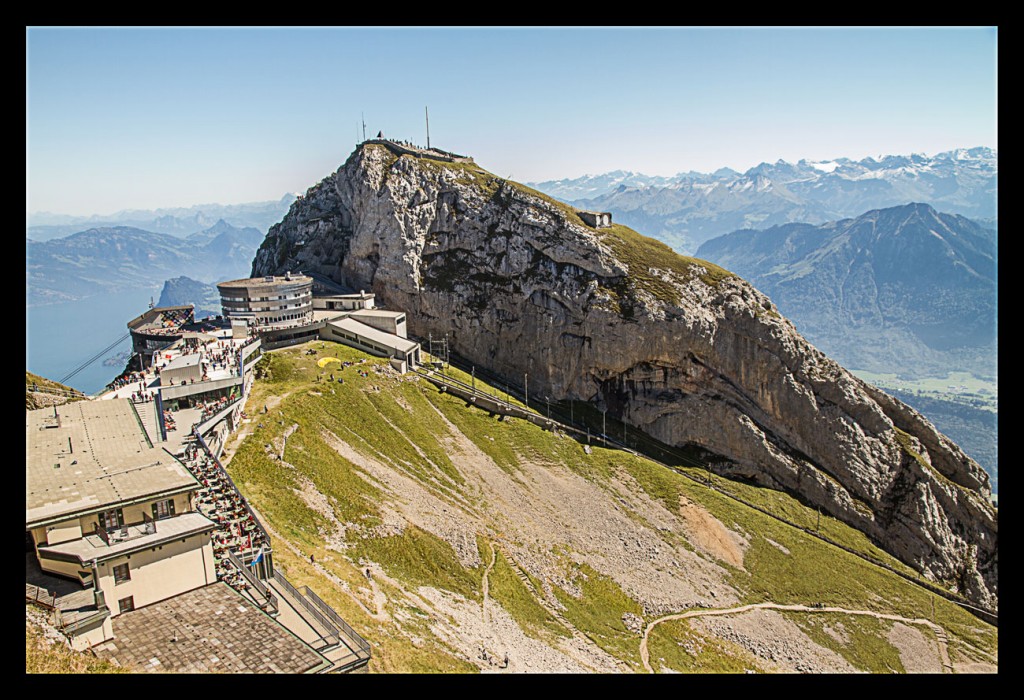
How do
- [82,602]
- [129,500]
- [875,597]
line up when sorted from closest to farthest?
1. [82,602]
2. [129,500]
3. [875,597]

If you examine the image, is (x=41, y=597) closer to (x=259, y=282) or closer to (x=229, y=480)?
(x=229, y=480)

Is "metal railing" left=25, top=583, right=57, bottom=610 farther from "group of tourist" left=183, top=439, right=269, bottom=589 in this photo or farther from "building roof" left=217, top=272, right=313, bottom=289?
"building roof" left=217, top=272, right=313, bottom=289

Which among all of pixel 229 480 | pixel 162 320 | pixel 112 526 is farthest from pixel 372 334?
pixel 112 526

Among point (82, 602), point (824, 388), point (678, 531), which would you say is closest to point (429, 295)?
point (678, 531)

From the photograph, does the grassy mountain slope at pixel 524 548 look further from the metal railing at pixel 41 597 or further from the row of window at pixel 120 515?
the metal railing at pixel 41 597

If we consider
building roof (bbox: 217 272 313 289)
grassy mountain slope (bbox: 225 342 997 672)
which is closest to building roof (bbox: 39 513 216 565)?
grassy mountain slope (bbox: 225 342 997 672)

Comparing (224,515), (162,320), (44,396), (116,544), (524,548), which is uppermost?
(162,320)
